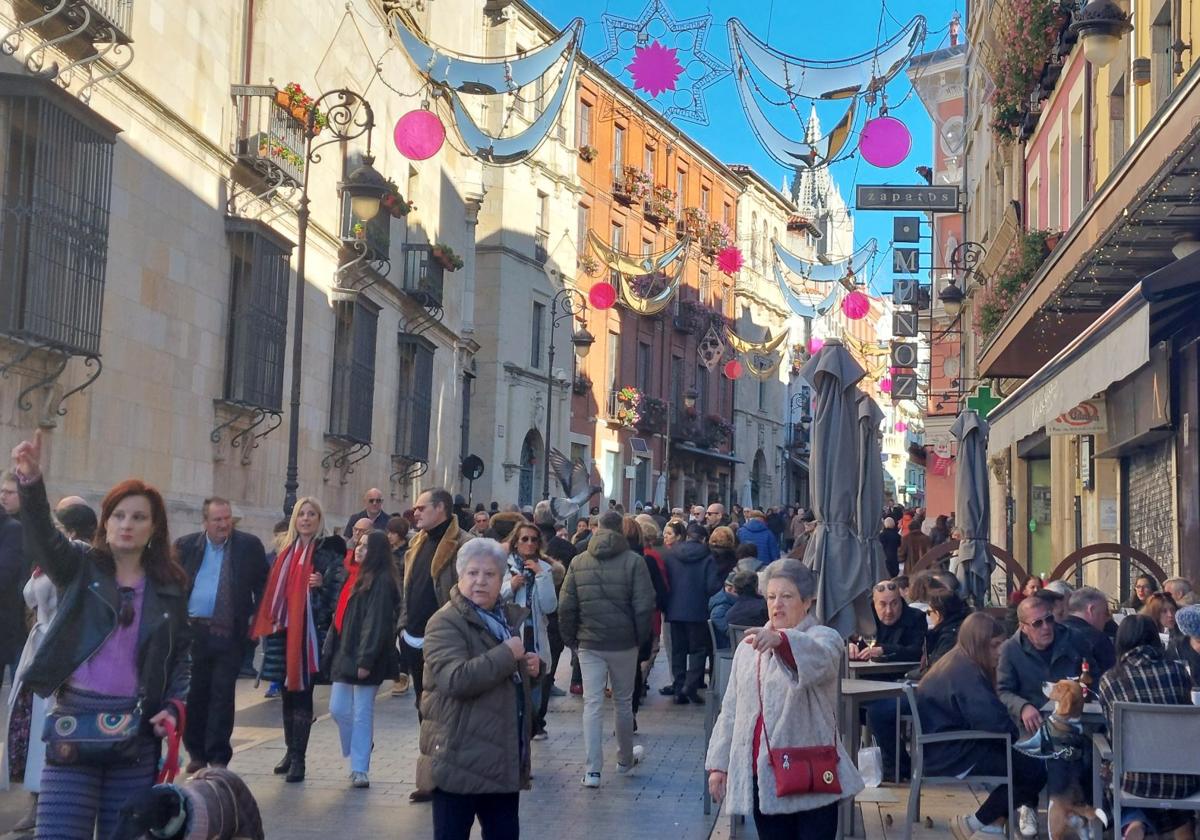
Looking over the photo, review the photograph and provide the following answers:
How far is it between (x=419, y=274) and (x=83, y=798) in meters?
22.4

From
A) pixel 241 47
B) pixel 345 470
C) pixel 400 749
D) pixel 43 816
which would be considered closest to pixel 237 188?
pixel 241 47

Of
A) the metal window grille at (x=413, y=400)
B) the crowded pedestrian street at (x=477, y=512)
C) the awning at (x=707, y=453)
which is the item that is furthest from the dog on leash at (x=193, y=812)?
the awning at (x=707, y=453)

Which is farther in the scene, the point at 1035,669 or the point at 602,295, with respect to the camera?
the point at 602,295

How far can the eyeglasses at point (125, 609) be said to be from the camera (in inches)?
202

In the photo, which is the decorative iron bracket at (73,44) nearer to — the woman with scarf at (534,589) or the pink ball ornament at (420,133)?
the pink ball ornament at (420,133)

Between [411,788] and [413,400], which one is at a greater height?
[413,400]

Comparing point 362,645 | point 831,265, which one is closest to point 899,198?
point 831,265

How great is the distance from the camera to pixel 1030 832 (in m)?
8.40

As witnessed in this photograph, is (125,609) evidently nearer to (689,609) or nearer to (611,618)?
(611,618)

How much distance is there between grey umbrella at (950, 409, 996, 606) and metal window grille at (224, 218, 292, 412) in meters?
8.60

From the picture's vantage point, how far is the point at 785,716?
547 cm

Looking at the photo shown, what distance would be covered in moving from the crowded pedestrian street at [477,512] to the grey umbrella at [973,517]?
2.3 inches

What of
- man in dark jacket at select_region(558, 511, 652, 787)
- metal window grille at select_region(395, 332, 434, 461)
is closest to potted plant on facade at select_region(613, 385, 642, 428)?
metal window grille at select_region(395, 332, 434, 461)

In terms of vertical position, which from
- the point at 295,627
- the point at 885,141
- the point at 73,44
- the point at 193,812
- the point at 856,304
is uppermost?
the point at 856,304
